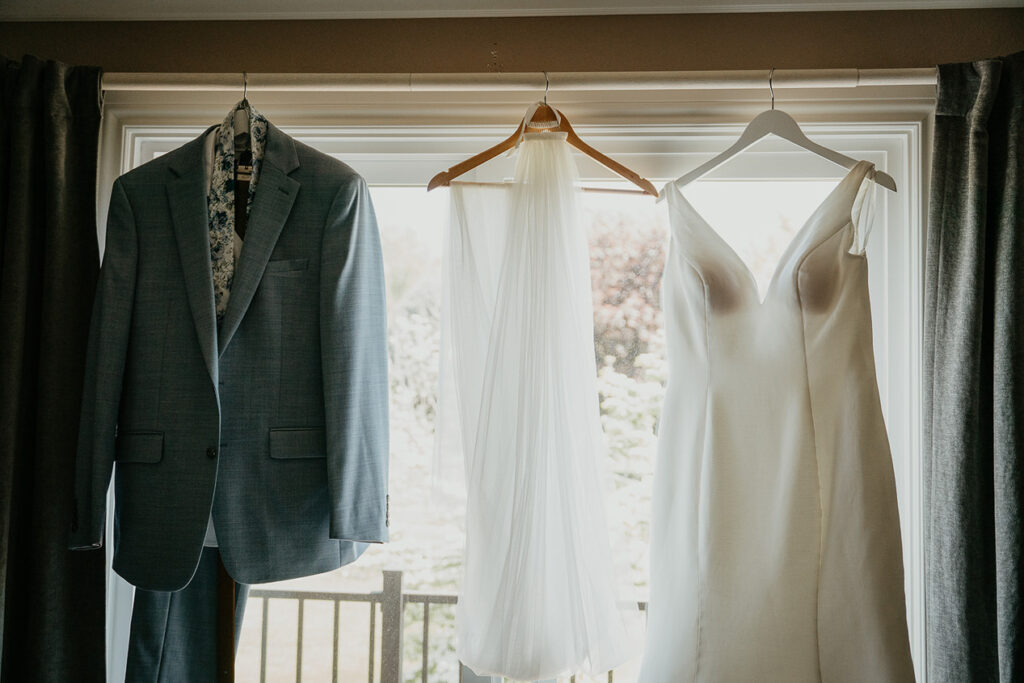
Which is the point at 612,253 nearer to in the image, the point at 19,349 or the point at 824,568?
the point at 824,568

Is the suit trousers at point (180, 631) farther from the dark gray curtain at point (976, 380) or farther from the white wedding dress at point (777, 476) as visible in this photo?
the dark gray curtain at point (976, 380)

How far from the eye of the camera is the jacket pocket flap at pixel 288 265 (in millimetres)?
1417

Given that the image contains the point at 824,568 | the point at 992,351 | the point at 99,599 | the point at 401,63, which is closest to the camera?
the point at 824,568

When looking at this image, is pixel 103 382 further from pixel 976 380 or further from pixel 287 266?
pixel 976 380

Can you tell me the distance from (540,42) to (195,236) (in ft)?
3.02

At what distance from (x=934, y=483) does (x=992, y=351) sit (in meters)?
0.30

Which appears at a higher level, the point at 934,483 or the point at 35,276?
the point at 35,276

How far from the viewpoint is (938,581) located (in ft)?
4.74

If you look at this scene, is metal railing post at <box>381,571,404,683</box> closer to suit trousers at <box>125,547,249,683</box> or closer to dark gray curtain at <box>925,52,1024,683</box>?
suit trousers at <box>125,547,249,683</box>

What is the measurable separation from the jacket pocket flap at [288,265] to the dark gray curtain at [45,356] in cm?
49

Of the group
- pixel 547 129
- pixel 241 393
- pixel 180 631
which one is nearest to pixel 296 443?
pixel 241 393

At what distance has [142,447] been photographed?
1374 mm

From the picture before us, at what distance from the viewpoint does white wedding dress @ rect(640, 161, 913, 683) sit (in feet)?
4.15

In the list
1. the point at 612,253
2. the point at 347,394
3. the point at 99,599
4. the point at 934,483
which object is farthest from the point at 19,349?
the point at 934,483
